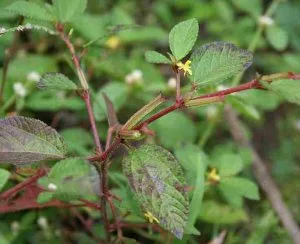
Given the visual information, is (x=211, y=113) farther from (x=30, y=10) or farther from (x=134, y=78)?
(x=30, y=10)

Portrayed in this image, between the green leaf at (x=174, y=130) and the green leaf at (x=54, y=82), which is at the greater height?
the green leaf at (x=54, y=82)

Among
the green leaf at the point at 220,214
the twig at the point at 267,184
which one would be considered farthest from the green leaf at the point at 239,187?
the twig at the point at 267,184

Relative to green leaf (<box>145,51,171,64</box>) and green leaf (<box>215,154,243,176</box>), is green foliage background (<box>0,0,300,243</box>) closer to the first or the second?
green leaf (<box>215,154,243,176</box>)

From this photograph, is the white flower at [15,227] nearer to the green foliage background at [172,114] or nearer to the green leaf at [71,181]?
the green foliage background at [172,114]

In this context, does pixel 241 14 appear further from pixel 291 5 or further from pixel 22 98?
pixel 22 98

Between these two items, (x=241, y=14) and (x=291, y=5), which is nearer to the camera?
(x=291, y=5)

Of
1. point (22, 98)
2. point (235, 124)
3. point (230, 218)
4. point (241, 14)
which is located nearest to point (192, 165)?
point (230, 218)
